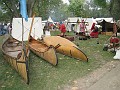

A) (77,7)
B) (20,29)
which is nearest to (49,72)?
(20,29)

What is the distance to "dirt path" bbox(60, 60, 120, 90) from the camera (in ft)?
33.4

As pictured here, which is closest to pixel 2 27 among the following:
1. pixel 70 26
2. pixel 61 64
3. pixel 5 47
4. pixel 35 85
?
pixel 70 26

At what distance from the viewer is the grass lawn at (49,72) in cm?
1037

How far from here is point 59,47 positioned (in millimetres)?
15625

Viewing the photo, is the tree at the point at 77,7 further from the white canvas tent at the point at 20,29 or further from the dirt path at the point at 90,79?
the dirt path at the point at 90,79

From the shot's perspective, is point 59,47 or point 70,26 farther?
point 70,26

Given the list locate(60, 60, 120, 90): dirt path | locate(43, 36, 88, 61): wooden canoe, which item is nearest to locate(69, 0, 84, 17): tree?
locate(43, 36, 88, 61): wooden canoe

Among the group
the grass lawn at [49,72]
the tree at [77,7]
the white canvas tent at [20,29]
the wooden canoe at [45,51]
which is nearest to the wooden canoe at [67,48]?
the grass lawn at [49,72]

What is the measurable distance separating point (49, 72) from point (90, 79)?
1.98 meters

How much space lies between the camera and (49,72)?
1209 cm

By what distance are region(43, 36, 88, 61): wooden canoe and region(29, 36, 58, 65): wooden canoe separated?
2.30 feet

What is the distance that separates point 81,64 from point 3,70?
3.83 m

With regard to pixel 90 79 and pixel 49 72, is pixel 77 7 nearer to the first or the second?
pixel 49 72

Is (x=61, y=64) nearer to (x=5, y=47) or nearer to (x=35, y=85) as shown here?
(x=35, y=85)
